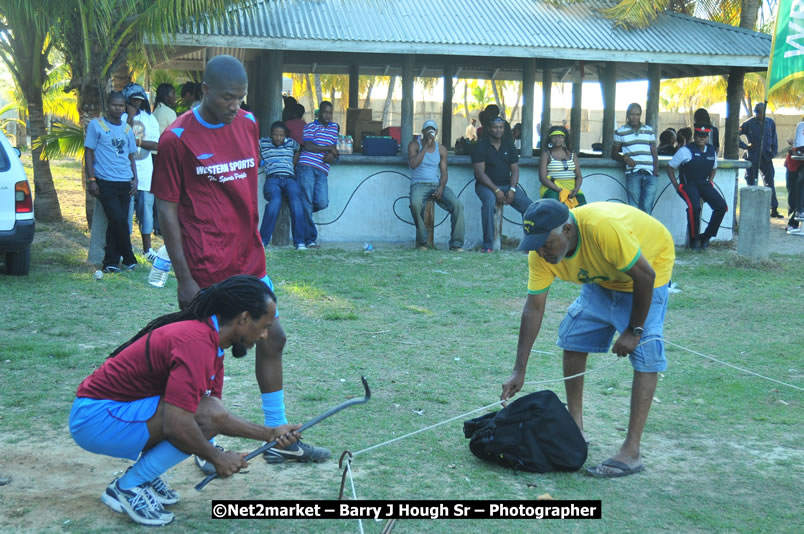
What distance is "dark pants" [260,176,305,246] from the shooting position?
12.6 m

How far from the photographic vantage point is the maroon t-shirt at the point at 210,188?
452 centimetres

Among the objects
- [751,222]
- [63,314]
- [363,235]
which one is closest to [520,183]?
[363,235]

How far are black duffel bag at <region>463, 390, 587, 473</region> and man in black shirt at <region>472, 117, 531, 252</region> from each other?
8.37 metres

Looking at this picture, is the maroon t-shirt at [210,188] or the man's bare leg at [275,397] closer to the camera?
the maroon t-shirt at [210,188]

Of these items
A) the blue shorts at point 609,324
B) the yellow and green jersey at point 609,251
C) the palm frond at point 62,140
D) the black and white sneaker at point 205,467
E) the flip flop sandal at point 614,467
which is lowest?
the flip flop sandal at point 614,467

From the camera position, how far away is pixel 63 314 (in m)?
8.33

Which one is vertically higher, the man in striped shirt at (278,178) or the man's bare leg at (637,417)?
the man in striped shirt at (278,178)

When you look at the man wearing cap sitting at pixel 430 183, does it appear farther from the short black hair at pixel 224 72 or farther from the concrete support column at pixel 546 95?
the short black hair at pixel 224 72

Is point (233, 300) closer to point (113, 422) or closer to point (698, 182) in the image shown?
point (113, 422)

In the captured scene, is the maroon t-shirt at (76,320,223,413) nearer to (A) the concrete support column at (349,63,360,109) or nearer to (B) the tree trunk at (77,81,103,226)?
(B) the tree trunk at (77,81,103,226)

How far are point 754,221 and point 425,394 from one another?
25.4 ft


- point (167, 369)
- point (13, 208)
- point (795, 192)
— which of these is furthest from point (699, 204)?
point (167, 369)

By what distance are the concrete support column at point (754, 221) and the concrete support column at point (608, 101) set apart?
9.92 ft

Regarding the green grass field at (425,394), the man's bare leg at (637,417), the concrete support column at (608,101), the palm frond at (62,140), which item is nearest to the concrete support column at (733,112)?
the concrete support column at (608,101)
